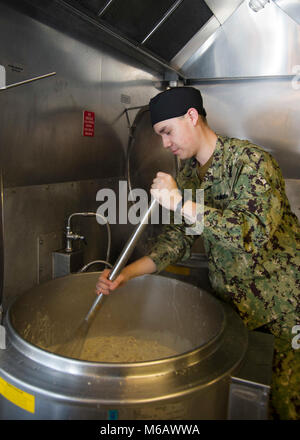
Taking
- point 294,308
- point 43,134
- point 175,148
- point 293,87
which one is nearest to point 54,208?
point 43,134

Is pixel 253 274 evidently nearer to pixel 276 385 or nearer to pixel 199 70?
pixel 276 385

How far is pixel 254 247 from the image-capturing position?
3.69 ft

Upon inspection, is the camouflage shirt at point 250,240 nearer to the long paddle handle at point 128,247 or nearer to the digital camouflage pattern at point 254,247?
the digital camouflage pattern at point 254,247

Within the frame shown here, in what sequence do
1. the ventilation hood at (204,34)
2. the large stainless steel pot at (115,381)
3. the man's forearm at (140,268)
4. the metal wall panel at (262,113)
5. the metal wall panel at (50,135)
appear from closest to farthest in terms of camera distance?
the large stainless steel pot at (115,381) → the metal wall panel at (50,135) → the man's forearm at (140,268) → the ventilation hood at (204,34) → the metal wall panel at (262,113)

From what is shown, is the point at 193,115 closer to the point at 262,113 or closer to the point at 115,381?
the point at 115,381

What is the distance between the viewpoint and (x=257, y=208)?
1.12m

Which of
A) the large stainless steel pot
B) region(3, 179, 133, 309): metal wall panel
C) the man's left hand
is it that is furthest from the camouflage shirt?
region(3, 179, 133, 309): metal wall panel

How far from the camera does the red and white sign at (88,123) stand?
160 cm

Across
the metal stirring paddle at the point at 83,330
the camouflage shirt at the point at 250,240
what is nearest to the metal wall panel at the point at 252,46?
the camouflage shirt at the point at 250,240

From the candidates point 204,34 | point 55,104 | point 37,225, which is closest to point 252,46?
point 204,34

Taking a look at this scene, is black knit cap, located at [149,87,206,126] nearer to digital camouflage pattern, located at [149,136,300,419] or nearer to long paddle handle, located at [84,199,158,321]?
digital camouflage pattern, located at [149,136,300,419]

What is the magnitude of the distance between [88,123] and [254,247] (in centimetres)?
97

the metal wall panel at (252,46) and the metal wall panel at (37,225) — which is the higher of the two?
the metal wall panel at (252,46)

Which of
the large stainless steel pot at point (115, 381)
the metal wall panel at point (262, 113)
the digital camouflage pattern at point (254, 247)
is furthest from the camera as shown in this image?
the metal wall panel at point (262, 113)
